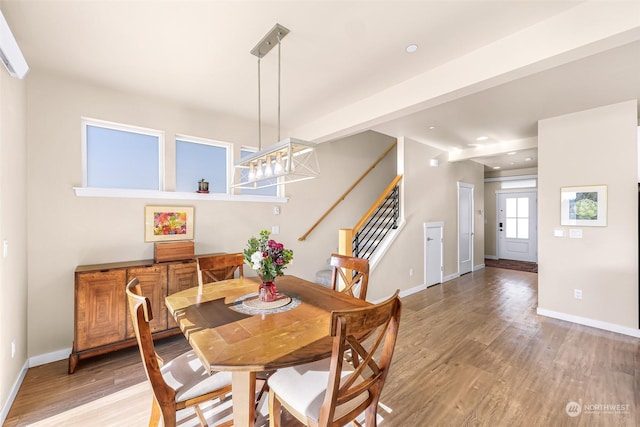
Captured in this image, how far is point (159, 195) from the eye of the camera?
9.93ft

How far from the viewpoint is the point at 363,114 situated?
304 centimetres

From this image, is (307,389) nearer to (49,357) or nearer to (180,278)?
(180,278)

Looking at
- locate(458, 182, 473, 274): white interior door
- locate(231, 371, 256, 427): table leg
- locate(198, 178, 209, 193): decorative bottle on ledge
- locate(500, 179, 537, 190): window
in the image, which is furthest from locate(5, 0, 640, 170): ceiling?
locate(500, 179, 537, 190): window

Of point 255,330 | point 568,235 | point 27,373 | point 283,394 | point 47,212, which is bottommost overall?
point 27,373

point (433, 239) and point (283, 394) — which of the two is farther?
point (433, 239)

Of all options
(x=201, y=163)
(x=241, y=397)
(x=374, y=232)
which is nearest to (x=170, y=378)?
(x=241, y=397)

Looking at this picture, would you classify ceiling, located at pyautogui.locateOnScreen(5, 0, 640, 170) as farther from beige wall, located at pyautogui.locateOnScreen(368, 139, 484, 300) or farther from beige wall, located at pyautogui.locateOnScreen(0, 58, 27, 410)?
beige wall, located at pyautogui.locateOnScreen(368, 139, 484, 300)

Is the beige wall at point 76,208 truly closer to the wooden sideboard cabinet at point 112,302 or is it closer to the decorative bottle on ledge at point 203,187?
the decorative bottle on ledge at point 203,187

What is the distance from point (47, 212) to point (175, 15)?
2.16 m

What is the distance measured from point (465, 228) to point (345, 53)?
17.1 feet

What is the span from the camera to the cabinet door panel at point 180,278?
110 inches

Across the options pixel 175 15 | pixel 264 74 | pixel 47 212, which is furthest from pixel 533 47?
pixel 47 212

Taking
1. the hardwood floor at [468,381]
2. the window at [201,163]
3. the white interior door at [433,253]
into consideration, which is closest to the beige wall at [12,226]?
the hardwood floor at [468,381]

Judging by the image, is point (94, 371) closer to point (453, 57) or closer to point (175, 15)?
point (175, 15)
